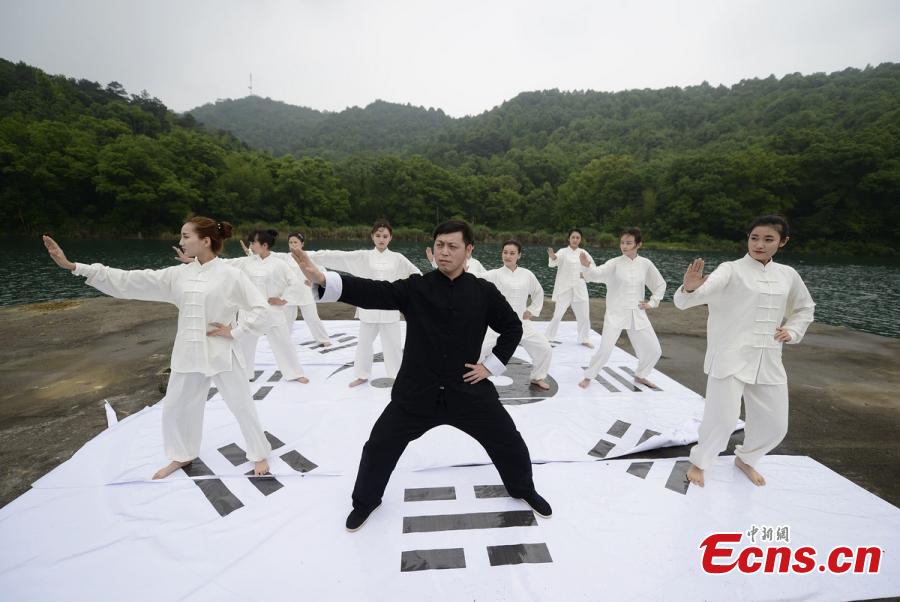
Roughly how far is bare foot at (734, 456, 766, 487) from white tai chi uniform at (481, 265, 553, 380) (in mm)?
2354

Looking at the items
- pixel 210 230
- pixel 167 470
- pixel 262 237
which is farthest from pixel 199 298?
pixel 262 237

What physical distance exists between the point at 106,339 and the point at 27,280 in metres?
15.5

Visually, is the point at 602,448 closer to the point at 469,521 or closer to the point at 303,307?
the point at 469,521

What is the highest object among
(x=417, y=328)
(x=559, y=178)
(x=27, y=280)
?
(x=559, y=178)

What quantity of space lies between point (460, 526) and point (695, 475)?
2.13 meters

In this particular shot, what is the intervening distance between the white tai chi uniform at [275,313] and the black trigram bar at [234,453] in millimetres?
1686

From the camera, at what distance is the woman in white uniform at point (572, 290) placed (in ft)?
25.7

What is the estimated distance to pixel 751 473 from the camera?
3496 mm

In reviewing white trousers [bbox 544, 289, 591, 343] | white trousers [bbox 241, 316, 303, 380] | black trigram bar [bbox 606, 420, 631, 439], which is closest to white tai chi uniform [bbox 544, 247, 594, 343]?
white trousers [bbox 544, 289, 591, 343]

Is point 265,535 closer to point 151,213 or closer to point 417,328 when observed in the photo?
point 417,328

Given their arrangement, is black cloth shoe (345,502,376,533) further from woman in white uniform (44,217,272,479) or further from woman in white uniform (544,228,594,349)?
woman in white uniform (544,228,594,349)

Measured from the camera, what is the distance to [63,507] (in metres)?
3.00

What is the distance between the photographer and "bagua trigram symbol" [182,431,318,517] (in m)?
3.13

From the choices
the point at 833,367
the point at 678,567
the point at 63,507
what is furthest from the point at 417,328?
the point at 833,367
